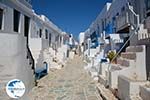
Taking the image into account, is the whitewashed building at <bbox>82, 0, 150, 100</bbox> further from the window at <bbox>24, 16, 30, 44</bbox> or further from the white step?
the window at <bbox>24, 16, 30, 44</bbox>

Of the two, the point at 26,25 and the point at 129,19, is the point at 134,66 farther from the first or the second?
the point at 26,25

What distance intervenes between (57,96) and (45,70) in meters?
8.29

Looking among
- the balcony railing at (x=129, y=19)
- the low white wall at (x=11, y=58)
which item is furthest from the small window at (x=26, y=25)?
the low white wall at (x=11, y=58)

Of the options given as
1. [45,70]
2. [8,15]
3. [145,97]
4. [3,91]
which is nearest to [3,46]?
[3,91]

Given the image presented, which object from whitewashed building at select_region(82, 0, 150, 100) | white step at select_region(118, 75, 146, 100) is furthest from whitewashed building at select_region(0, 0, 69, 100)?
whitewashed building at select_region(82, 0, 150, 100)

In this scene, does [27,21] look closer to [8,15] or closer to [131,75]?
[8,15]

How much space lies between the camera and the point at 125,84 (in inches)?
295

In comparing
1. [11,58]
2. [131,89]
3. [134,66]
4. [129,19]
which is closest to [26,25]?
[129,19]
